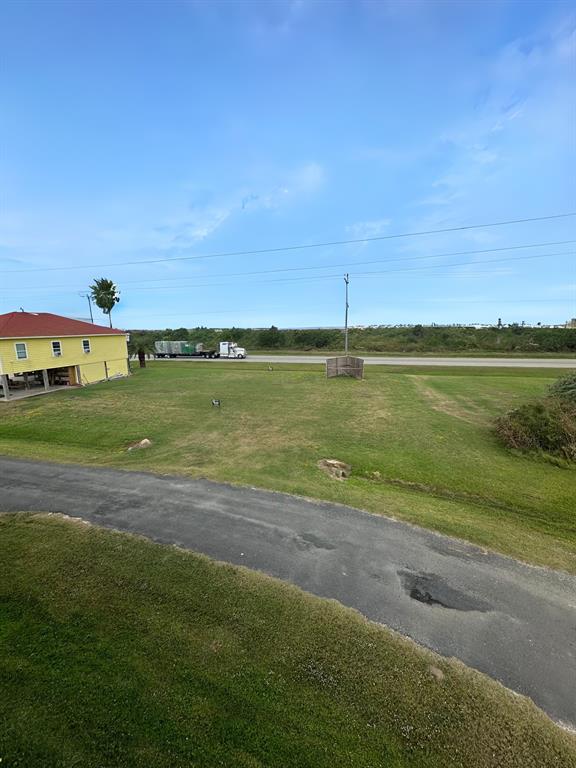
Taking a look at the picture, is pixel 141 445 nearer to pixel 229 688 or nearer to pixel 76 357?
pixel 229 688

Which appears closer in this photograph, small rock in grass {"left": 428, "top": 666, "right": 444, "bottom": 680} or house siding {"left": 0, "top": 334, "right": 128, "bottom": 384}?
small rock in grass {"left": 428, "top": 666, "right": 444, "bottom": 680}

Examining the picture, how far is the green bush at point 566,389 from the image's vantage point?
42.0 feet

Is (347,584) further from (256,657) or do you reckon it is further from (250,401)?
(250,401)

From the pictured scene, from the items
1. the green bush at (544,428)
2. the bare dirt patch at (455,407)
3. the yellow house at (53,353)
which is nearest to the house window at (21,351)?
the yellow house at (53,353)

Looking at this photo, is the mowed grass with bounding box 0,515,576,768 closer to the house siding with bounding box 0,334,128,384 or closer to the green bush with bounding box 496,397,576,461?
the green bush with bounding box 496,397,576,461

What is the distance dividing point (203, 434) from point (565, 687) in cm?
1177

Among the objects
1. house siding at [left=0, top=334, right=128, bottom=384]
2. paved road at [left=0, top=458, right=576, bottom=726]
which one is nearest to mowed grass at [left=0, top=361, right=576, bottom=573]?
paved road at [left=0, top=458, right=576, bottom=726]

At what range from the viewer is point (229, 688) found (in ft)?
12.0

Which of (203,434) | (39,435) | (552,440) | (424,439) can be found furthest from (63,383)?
(552,440)

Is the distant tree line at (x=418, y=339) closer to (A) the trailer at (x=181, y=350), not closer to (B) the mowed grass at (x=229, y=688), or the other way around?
(A) the trailer at (x=181, y=350)

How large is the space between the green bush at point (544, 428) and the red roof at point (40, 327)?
26147 mm

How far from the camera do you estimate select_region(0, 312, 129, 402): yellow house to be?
21422 millimetres

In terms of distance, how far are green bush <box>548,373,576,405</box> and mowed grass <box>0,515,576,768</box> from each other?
40.7ft

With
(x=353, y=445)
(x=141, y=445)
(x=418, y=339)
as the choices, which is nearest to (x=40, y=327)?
(x=141, y=445)
